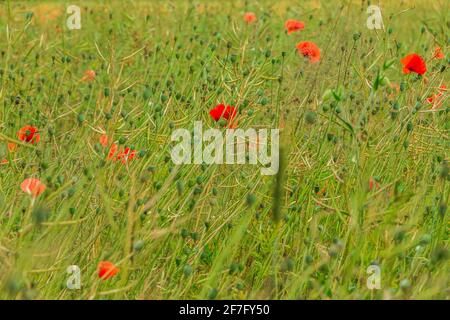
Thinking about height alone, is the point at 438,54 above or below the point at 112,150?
above

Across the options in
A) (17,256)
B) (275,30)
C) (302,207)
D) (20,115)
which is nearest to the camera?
(17,256)

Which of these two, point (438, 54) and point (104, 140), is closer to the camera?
point (104, 140)

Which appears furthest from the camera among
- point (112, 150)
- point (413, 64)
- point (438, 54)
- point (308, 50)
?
point (308, 50)

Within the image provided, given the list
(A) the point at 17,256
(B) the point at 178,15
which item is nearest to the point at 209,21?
(B) the point at 178,15

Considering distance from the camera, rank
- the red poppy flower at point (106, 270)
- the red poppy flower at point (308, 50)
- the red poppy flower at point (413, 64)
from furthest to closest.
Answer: the red poppy flower at point (308, 50)
the red poppy flower at point (413, 64)
the red poppy flower at point (106, 270)

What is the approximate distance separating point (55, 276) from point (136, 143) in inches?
30.8

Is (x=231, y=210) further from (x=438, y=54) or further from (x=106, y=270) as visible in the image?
(x=438, y=54)

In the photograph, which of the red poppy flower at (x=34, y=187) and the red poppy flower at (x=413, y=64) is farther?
the red poppy flower at (x=413, y=64)

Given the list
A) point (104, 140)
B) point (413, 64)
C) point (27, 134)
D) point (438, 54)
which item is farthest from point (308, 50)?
point (27, 134)

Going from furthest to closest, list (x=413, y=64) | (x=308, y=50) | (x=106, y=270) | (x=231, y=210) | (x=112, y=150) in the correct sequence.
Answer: (x=308, y=50), (x=413, y=64), (x=231, y=210), (x=112, y=150), (x=106, y=270)

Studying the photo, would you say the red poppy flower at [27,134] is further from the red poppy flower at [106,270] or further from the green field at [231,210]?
the red poppy flower at [106,270]

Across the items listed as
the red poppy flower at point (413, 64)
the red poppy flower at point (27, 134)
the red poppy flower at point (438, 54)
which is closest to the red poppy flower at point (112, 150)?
the red poppy flower at point (27, 134)

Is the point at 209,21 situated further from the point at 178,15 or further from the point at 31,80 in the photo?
the point at 31,80

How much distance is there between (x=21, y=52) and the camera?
3730 mm
